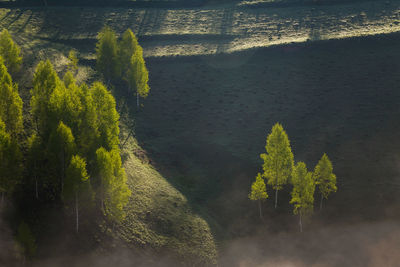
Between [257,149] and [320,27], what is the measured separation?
53.0 meters

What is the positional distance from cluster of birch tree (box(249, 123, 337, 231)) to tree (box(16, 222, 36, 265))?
34063mm

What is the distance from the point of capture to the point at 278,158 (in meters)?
63.6

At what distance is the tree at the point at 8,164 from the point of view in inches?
1869

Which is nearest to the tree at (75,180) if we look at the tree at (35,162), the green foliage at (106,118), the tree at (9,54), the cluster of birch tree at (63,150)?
the cluster of birch tree at (63,150)

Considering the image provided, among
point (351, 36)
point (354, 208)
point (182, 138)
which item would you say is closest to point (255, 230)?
point (354, 208)

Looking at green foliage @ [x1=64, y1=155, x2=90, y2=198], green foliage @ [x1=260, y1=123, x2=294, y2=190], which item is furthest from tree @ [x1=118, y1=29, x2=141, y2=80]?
green foliage @ [x1=64, y1=155, x2=90, y2=198]

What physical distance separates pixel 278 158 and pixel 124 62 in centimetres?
4750

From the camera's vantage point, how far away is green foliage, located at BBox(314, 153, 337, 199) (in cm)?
6269

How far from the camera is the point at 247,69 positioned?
9800 cm

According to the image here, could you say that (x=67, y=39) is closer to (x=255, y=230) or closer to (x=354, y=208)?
(x=255, y=230)

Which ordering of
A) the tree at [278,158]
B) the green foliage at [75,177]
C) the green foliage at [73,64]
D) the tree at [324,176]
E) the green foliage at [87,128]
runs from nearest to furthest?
the green foliage at [75,177]
the green foliage at [87,128]
the tree at [324,176]
the tree at [278,158]
the green foliage at [73,64]

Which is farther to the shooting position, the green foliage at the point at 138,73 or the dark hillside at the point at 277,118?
the green foliage at the point at 138,73

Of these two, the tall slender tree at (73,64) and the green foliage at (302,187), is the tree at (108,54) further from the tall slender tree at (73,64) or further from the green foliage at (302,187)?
the green foliage at (302,187)

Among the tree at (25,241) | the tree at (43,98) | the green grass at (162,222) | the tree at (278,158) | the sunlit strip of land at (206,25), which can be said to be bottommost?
the green grass at (162,222)
